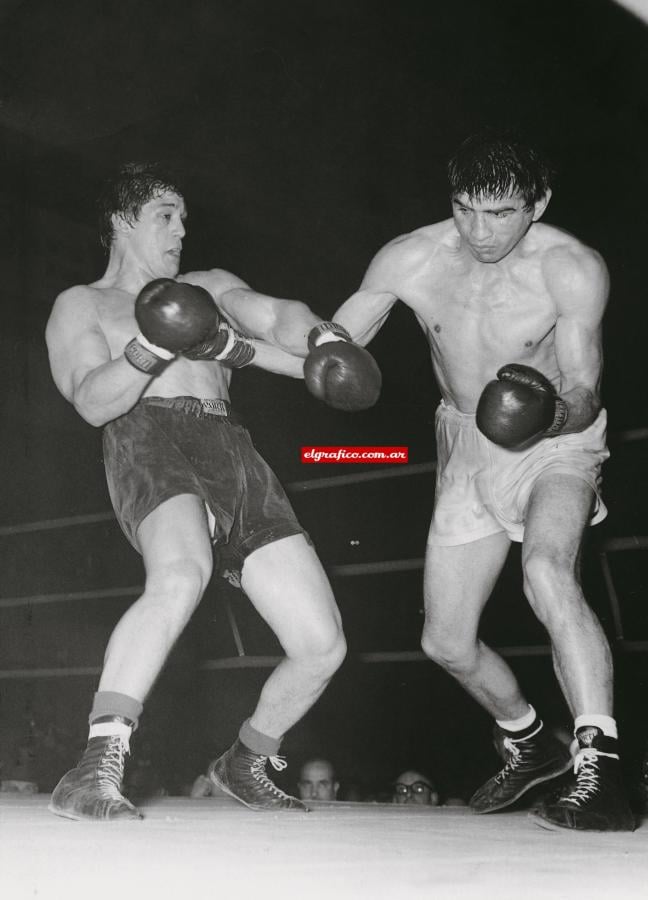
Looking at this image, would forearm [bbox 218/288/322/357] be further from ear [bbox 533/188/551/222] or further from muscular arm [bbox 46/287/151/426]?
ear [bbox 533/188/551/222]

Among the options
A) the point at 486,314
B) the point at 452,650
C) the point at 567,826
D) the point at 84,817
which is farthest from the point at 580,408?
the point at 84,817

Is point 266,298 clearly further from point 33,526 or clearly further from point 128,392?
point 33,526

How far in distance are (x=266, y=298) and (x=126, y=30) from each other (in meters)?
1.50

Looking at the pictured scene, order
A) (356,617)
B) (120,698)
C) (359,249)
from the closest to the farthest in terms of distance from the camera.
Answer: (120,698) → (359,249) → (356,617)

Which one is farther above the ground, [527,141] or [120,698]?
[527,141]

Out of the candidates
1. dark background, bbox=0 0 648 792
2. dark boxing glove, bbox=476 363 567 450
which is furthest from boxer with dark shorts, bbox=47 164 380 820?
dark background, bbox=0 0 648 792

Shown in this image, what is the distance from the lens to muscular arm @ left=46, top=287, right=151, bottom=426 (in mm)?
1881

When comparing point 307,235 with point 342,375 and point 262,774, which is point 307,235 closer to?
point 342,375

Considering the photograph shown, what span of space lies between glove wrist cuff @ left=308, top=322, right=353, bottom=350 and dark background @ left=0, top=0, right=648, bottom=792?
2.99ft

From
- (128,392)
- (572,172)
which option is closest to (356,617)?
(572,172)

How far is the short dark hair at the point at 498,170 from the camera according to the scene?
1898 mm

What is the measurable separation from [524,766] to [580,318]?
0.92 m

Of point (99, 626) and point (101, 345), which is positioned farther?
point (99, 626)

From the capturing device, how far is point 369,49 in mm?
3422
